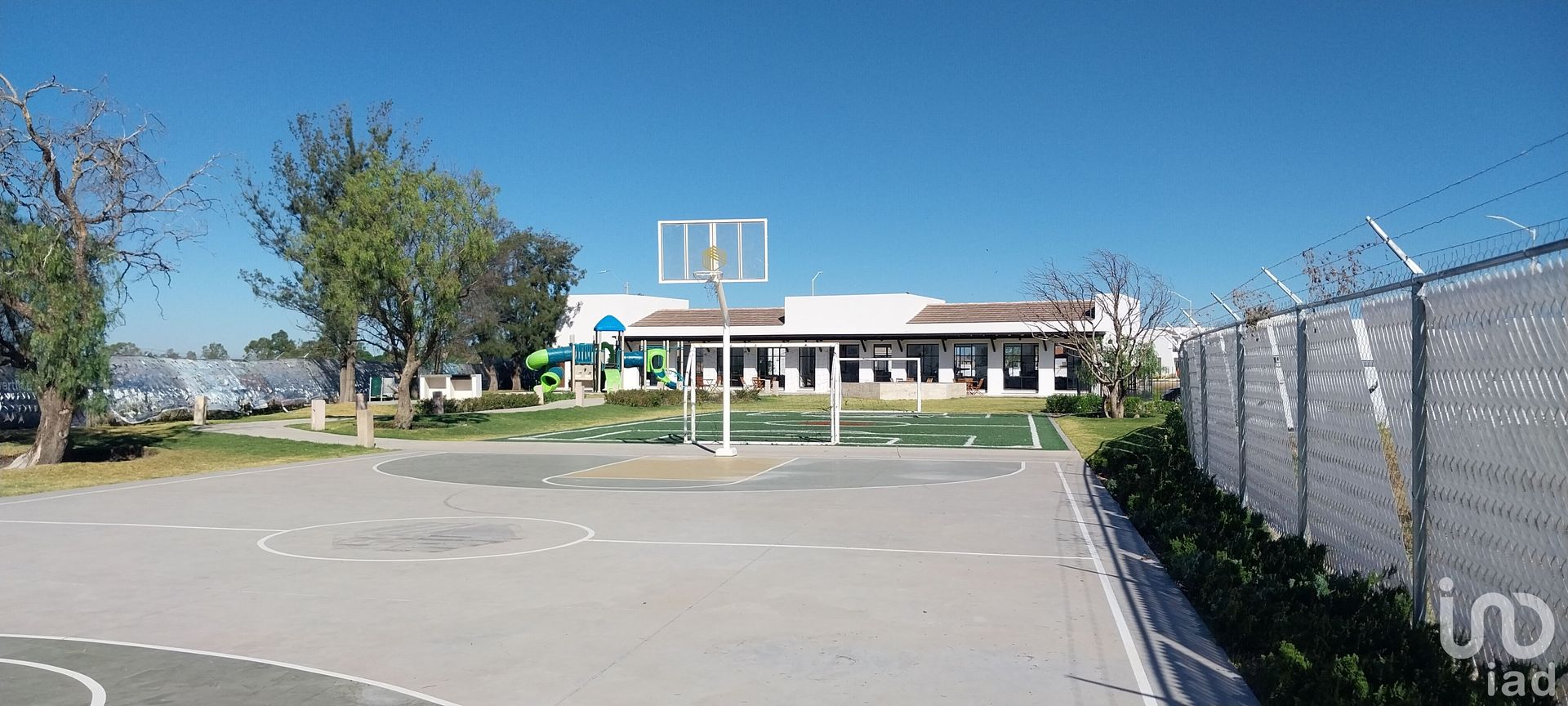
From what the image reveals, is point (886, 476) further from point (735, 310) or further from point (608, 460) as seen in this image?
point (735, 310)

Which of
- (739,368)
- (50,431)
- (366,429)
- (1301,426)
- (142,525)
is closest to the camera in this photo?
(1301,426)

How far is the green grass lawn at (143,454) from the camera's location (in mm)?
19062

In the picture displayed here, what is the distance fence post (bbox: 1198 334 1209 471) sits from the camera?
16703mm

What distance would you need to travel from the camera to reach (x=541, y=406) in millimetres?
46656

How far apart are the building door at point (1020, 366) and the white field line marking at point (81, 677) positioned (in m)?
53.3

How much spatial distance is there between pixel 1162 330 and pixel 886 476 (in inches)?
1066

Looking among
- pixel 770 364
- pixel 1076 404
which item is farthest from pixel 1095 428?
pixel 770 364

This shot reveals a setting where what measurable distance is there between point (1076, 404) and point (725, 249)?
22881 millimetres

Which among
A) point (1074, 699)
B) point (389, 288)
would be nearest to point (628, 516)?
point (1074, 699)

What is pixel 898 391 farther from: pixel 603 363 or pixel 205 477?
pixel 205 477

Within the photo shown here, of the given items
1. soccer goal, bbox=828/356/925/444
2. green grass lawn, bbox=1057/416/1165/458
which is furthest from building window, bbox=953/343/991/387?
green grass lawn, bbox=1057/416/1165/458

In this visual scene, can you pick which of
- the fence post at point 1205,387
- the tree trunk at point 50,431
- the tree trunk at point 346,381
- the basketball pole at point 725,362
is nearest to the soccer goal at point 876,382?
the basketball pole at point 725,362

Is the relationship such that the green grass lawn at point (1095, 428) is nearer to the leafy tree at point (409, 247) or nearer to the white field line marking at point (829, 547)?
the white field line marking at point (829, 547)

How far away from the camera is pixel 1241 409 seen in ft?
43.8
